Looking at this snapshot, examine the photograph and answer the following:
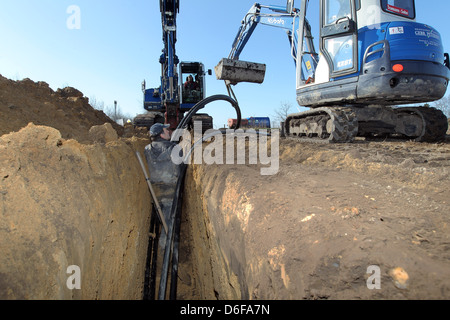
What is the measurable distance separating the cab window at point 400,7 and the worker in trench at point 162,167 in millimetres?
5028

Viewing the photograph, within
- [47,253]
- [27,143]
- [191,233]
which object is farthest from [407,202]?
[191,233]

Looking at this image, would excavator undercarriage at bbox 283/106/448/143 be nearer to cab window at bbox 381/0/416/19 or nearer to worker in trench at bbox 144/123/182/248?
cab window at bbox 381/0/416/19

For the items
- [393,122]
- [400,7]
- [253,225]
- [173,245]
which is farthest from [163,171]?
[400,7]

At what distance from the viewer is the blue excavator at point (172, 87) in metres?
10.5

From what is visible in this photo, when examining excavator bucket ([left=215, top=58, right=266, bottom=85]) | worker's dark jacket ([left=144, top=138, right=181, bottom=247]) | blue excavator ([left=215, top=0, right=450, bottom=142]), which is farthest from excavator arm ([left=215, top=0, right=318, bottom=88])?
worker's dark jacket ([left=144, top=138, right=181, bottom=247])

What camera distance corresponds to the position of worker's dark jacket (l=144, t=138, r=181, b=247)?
17.8 ft

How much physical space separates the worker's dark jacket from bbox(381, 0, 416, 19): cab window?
5.06m

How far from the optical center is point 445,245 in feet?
4.72

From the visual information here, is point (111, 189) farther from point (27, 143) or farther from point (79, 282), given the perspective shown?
point (79, 282)

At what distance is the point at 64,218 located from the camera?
2209 mm

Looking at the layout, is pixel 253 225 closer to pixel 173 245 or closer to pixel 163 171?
pixel 173 245

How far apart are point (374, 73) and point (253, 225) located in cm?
440

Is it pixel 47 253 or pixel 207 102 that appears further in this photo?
pixel 207 102
